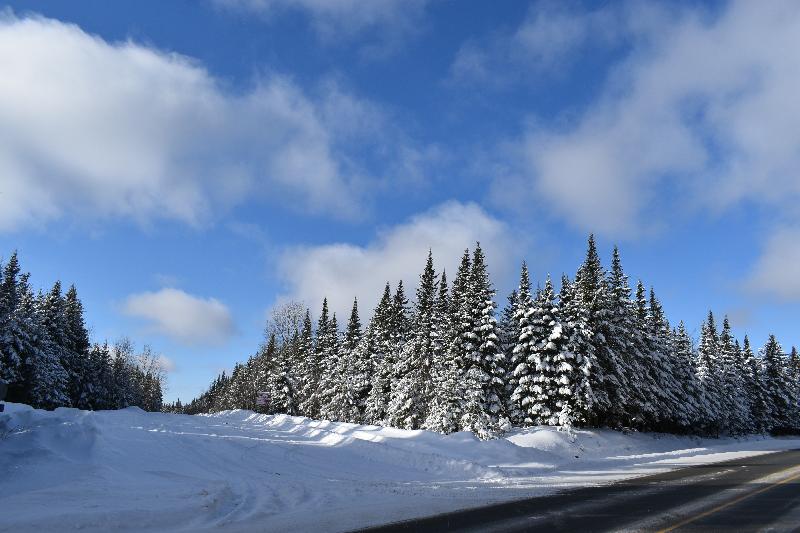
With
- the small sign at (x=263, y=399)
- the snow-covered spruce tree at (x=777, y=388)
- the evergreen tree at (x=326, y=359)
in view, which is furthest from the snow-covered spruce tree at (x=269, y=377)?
the snow-covered spruce tree at (x=777, y=388)

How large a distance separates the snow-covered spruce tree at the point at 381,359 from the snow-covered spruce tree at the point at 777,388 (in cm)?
5051

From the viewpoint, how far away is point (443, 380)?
33.1 meters

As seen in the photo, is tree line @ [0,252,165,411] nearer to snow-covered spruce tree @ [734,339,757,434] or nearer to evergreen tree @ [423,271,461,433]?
evergreen tree @ [423,271,461,433]

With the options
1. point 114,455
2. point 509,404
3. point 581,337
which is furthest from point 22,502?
point 581,337

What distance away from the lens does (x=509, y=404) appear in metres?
36.8

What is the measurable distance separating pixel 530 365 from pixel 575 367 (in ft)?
10.4

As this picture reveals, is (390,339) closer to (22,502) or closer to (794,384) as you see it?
(22,502)

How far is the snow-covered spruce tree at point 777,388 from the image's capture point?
211 feet

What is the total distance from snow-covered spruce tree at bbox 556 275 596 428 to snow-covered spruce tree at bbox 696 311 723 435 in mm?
19145

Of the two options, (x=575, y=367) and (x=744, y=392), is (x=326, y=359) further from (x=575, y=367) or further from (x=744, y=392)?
(x=744, y=392)

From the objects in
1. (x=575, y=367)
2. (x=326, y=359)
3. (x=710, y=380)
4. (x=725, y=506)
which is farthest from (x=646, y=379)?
(x=326, y=359)

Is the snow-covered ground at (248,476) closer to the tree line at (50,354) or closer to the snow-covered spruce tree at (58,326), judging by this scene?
the tree line at (50,354)

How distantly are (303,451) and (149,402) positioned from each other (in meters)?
102

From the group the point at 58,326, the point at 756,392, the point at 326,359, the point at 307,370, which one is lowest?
the point at 756,392
